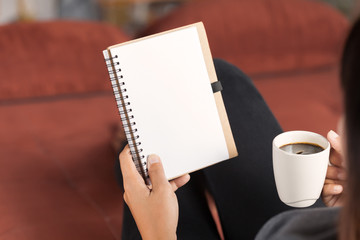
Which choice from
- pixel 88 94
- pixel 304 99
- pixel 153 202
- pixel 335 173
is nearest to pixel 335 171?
pixel 335 173

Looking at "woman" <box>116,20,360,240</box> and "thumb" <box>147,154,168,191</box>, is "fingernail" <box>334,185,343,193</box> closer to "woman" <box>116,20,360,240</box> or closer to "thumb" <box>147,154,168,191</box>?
"woman" <box>116,20,360,240</box>

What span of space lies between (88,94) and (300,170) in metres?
0.97

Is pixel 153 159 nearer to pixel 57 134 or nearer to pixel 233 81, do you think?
pixel 233 81

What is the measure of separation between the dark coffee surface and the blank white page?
0.10m

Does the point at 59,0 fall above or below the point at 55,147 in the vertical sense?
above

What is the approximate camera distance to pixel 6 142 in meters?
1.28

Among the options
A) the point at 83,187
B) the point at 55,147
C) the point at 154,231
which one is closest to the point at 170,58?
the point at 154,231

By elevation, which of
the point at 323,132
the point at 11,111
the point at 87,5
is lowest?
the point at 323,132

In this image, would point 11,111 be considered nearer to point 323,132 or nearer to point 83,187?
point 83,187

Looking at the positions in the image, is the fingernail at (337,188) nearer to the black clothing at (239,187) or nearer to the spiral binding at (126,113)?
the black clothing at (239,187)

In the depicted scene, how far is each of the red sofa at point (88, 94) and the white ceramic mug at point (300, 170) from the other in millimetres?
387

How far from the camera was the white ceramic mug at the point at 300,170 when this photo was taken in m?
0.68

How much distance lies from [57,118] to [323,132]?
2.25ft

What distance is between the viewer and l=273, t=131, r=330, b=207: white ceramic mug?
2.23 feet
